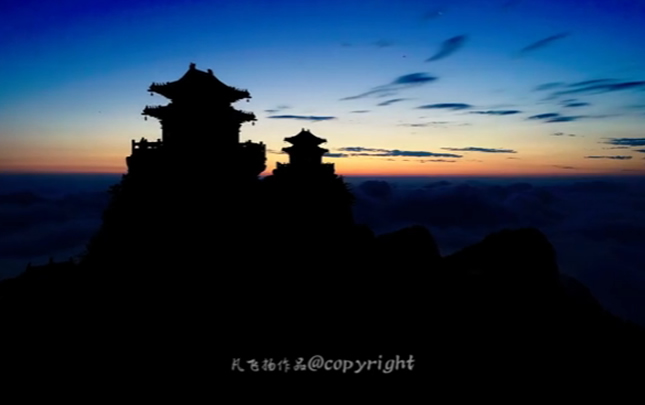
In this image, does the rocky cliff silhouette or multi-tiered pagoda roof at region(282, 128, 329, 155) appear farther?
multi-tiered pagoda roof at region(282, 128, 329, 155)

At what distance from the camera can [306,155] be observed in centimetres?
2947

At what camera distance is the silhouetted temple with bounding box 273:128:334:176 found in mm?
28625

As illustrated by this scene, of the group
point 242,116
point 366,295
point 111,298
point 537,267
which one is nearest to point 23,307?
point 111,298

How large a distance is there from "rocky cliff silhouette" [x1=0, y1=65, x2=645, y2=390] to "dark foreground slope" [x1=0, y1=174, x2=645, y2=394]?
0.08 metres

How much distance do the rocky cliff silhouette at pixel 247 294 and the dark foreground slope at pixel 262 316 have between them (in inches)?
3.3

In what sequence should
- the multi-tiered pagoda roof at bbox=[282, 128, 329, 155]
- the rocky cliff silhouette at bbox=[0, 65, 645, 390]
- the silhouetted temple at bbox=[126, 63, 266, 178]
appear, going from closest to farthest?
the rocky cliff silhouette at bbox=[0, 65, 645, 390], the silhouetted temple at bbox=[126, 63, 266, 178], the multi-tiered pagoda roof at bbox=[282, 128, 329, 155]

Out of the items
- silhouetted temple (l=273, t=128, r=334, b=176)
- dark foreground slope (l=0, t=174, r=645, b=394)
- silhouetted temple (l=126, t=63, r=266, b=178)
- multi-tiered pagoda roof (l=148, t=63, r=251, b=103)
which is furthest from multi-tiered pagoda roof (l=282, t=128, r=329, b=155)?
multi-tiered pagoda roof (l=148, t=63, r=251, b=103)

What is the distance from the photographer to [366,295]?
22.0 m

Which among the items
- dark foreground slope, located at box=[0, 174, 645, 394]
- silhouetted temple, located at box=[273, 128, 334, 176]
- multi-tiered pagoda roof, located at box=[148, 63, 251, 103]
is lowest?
dark foreground slope, located at box=[0, 174, 645, 394]

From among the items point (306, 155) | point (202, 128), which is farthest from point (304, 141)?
point (202, 128)

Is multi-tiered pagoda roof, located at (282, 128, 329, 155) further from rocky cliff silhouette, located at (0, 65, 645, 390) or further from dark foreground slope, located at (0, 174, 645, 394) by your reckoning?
dark foreground slope, located at (0, 174, 645, 394)

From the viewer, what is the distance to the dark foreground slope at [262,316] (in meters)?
16.2

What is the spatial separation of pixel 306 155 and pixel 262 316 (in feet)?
47.4

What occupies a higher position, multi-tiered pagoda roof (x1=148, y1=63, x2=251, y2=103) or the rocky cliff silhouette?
multi-tiered pagoda roof (x1=148, y1=63, x2=251, y2=103)
